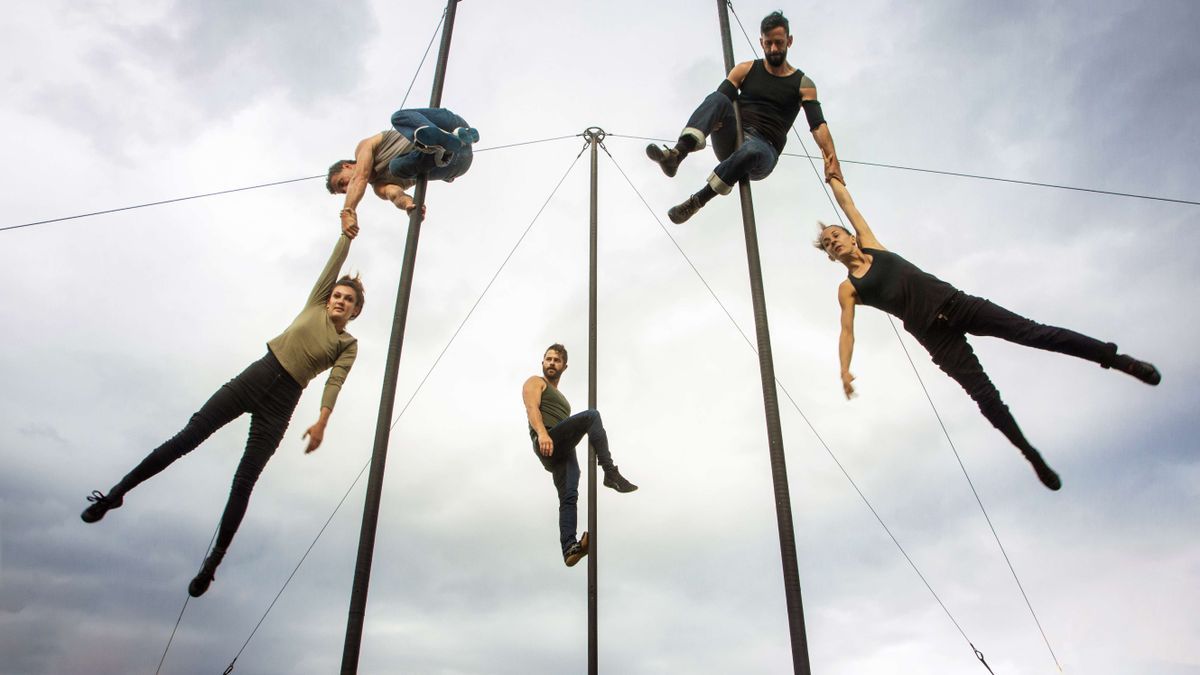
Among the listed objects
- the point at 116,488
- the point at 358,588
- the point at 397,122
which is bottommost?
the point at 358,588

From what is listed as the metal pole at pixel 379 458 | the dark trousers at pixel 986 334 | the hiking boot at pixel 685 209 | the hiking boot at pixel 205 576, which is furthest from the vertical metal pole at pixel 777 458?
the hiking boot at pixel 205 576

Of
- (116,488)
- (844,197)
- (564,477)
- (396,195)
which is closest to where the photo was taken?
(116,488)

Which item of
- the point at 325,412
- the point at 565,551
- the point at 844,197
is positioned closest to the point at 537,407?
the point at 565,551

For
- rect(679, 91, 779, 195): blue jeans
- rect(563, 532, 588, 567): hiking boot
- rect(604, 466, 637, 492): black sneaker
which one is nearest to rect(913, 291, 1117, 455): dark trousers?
rect(679, 91, 779, 195): blue jeans

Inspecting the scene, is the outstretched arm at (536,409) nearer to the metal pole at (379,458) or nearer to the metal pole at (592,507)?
the metal pole at (592,507)

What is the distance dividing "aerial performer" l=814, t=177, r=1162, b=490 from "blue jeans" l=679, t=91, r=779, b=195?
52cm

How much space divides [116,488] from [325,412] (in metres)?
1.20

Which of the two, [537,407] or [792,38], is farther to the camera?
[537,407]

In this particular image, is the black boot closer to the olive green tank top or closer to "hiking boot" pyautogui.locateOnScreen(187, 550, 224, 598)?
the olive green tank top

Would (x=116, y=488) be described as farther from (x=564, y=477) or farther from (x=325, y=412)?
(x=564, y=477)

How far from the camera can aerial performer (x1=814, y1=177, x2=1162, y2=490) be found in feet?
13.5

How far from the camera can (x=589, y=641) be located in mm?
6102

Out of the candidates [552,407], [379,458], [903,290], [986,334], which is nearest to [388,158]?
[552,407]

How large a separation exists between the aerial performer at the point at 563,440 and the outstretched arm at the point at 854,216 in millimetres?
2434
